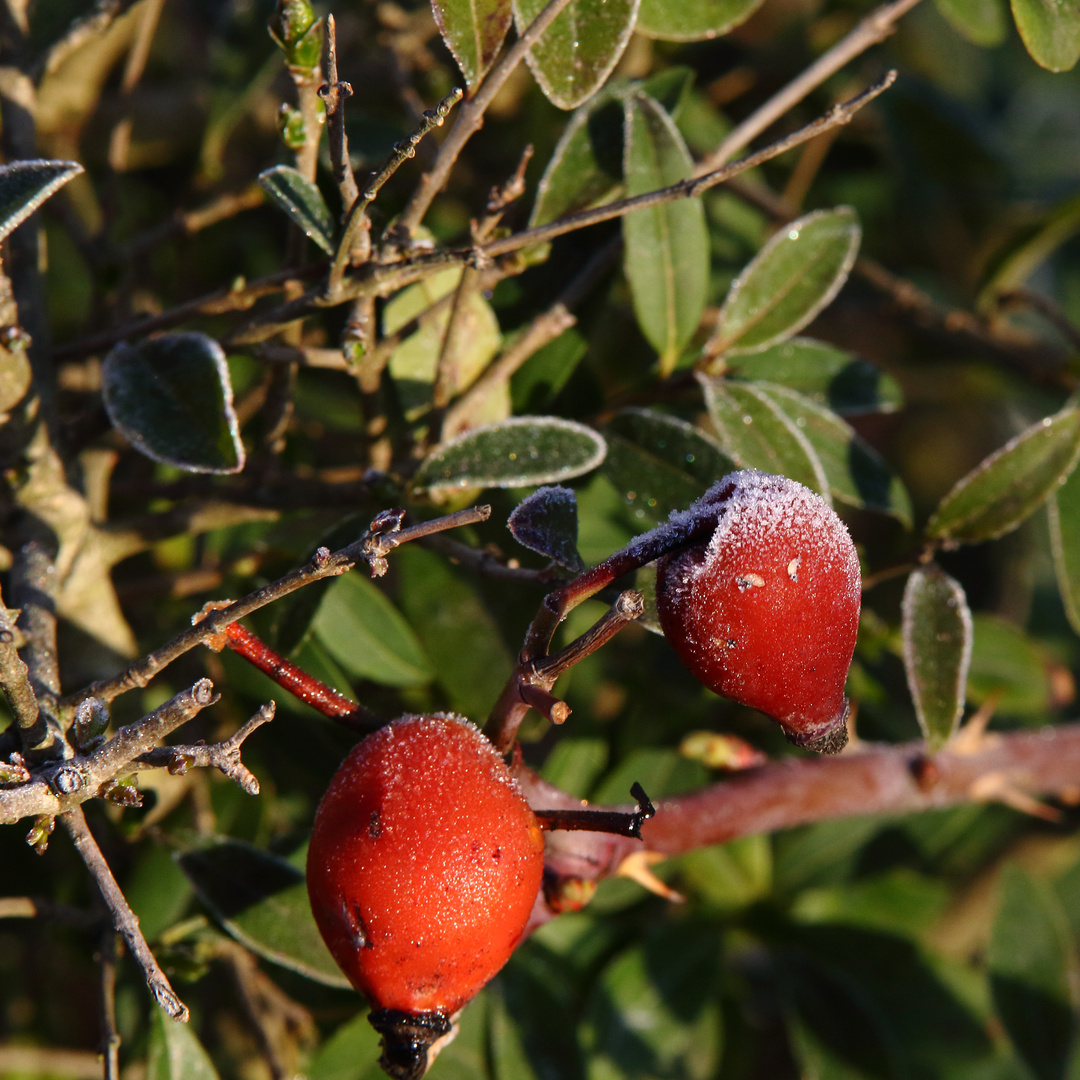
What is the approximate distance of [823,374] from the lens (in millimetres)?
988

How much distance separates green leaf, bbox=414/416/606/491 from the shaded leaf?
0.07 metres

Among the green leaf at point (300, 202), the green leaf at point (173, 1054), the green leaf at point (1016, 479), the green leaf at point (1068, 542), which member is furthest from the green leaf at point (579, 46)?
the green leaf at point (173, 1054)

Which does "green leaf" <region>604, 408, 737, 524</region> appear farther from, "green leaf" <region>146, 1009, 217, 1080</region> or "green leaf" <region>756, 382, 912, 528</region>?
"green leaf" <region>146, 1009, 217, 1080</region>

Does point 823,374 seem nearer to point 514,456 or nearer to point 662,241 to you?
point 662,241

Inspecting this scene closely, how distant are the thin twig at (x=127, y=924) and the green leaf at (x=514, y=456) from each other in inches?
13.5

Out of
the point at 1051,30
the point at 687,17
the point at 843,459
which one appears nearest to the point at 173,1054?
the point at 843,459

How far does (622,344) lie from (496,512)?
0.41 metres

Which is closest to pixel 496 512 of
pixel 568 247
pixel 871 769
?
pixel 568 247

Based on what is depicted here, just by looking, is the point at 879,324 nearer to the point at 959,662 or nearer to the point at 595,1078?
the point at 959,662

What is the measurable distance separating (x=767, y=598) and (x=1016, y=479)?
0.48m

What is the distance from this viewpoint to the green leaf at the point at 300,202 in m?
0.70

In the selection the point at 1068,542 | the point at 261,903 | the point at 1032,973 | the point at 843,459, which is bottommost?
the point at 1032,973

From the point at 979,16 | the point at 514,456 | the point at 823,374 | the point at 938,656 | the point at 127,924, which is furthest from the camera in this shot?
the point at 979,16

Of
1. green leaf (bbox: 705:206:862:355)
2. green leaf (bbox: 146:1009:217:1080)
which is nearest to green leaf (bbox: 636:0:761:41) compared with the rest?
green leaf (bbox: 705:206:862:355)
